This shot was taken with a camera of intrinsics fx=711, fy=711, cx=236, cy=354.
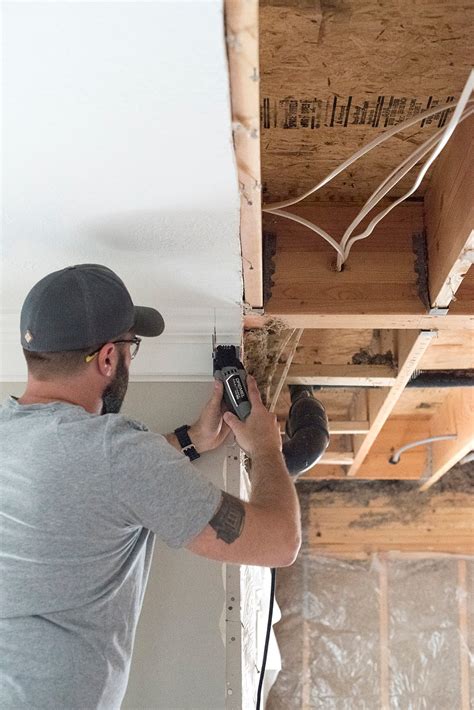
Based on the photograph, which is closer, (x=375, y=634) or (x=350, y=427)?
(x=350, y=427)

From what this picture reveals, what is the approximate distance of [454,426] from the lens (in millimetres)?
3023

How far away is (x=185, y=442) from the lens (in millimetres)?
1847

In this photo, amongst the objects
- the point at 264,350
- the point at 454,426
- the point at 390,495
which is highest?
the point at 264,350

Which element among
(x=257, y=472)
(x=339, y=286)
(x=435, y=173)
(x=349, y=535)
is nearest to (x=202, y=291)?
(x=339, y=286)

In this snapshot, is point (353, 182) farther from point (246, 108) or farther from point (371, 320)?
point (246, 108)

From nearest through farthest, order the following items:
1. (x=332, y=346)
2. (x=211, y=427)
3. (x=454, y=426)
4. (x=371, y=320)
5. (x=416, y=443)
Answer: (x=371, y=320) < (x=211, y=427) < (x=332, y=346) < (x=454, y=426) < (x=416, y=443)

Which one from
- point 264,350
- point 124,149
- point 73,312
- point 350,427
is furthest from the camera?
point 350,427

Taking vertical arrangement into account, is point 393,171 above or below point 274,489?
above

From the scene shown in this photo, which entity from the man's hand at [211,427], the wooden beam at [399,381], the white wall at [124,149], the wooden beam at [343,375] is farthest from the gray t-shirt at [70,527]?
the wooden beam at [343,375]

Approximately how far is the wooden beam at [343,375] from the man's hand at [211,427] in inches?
19.4

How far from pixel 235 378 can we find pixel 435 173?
0.67m

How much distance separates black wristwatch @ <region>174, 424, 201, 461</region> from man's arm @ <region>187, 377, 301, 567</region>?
417mm

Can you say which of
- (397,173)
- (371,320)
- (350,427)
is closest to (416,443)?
(350,427)

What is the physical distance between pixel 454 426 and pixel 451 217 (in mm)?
1718
